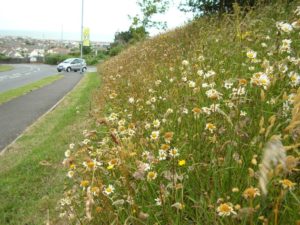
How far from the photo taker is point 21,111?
41.7 ft

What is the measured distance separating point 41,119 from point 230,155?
9.51 m

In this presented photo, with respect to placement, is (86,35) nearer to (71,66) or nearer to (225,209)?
(71,66)

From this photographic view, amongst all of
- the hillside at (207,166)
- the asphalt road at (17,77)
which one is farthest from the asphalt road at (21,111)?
the hillside at (207,166)

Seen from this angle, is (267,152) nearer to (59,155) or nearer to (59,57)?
(59,155)

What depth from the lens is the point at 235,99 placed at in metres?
2.49

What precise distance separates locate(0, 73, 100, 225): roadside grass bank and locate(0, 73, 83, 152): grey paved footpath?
0.38 m

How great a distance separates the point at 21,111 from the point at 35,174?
23.2 ft

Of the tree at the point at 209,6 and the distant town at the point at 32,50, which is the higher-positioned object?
the tree at the point at 209,6

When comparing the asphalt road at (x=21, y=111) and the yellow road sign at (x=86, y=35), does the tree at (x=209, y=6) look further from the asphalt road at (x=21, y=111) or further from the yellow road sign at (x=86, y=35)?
A: the yellow road sign at (x=86, y=35)

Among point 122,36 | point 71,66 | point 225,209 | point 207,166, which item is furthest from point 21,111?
point 122,36

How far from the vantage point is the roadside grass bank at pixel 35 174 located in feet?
15.3

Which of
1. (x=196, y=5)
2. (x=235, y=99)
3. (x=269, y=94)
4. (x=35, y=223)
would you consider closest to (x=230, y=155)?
(x=235, y=99)

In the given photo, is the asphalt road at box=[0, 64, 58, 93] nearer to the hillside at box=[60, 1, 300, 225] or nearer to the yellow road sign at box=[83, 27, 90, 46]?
the yellow road sign at box=[83, 27, 90, 46]

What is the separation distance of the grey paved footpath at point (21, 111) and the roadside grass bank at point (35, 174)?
383 mm
